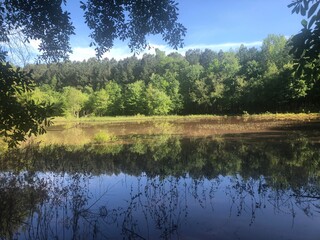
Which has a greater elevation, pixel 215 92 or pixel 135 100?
pixel 215 92

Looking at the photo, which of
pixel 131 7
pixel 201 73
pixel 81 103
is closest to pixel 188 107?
pixel 201 73

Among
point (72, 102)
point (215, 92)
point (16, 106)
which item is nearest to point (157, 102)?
point (215, 92)

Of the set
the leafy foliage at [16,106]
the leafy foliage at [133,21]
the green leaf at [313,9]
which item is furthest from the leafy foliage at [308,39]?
the leafy foliage at [16,106]

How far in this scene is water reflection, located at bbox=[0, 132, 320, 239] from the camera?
722cm

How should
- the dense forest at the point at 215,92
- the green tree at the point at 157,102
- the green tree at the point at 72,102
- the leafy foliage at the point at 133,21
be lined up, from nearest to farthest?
the leafy foliage at the point at 133,21 < the dense forest at the point at 215,92 < the green tree at the point at 157,102 < the green tree at the point at 72,102

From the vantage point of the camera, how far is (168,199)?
30.3 feet

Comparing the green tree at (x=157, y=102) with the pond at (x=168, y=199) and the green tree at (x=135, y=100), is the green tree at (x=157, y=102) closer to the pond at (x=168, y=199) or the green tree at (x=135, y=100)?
the green tree at (x=135, y=100)

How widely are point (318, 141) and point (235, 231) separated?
50.7ft

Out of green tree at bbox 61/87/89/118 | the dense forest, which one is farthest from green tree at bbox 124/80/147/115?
green tree at bbox 61/87/89/118

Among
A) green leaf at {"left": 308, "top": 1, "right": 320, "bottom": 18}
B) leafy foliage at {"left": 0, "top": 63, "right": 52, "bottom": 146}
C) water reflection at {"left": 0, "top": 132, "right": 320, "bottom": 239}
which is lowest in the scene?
water reflection at {"left": 0, "top": 132, "right": 320, "bottom": 239}

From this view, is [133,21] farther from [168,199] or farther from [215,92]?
[215,92]

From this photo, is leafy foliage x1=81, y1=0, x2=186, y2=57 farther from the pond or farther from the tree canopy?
the pond

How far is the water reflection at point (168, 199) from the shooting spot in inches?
284

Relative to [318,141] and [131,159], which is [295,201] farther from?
[318,141]
